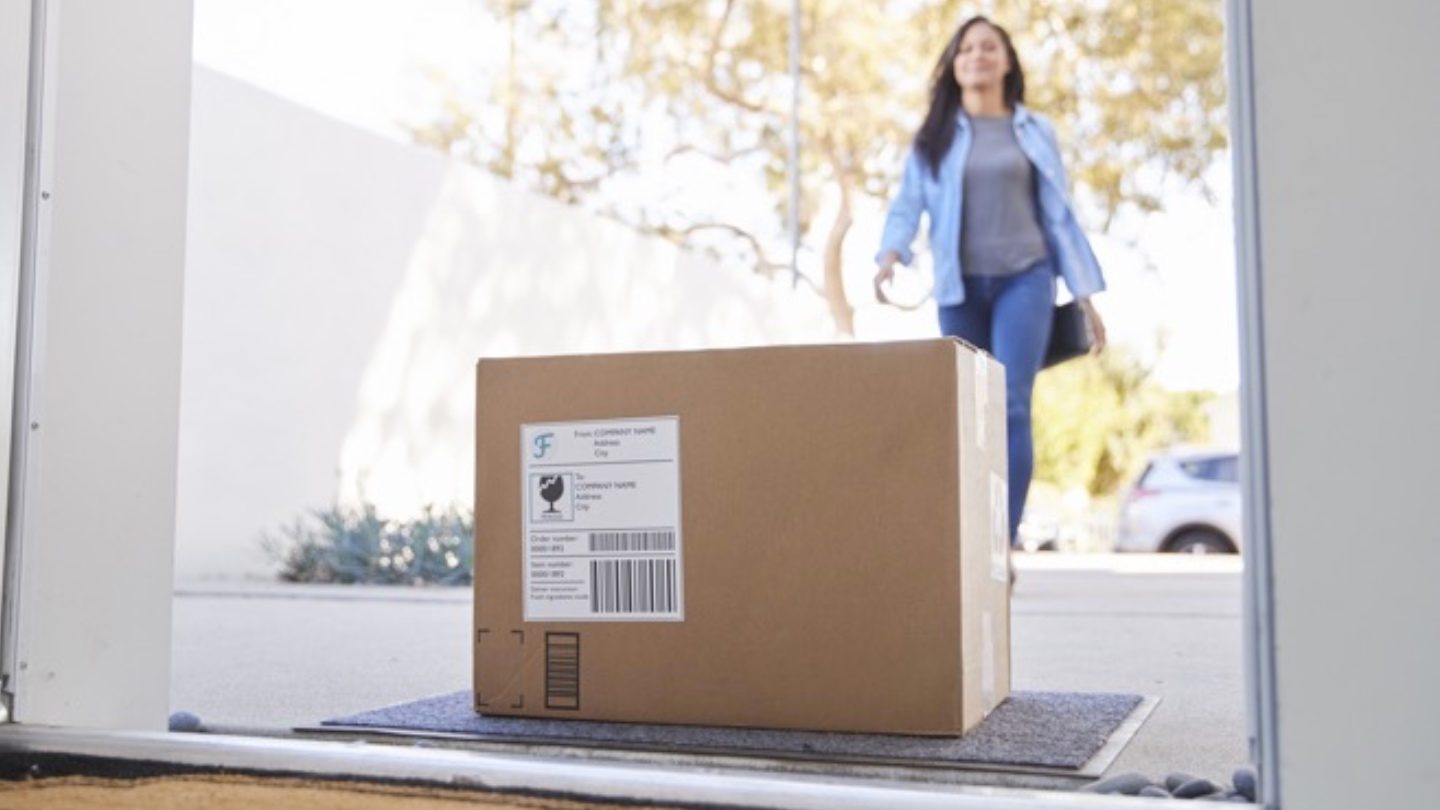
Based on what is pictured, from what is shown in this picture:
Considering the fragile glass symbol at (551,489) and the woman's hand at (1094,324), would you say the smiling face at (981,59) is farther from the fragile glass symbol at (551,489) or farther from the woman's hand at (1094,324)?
the fragile glass symbol at (551,489)

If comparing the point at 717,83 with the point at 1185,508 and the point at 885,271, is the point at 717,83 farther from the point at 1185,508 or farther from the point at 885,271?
the point at 885,271

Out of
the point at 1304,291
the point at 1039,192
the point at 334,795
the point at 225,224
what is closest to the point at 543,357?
the point at 334,795

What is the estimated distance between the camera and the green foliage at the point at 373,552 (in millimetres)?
6871

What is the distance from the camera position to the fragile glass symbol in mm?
2014

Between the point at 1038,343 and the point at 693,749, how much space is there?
186 centimetres

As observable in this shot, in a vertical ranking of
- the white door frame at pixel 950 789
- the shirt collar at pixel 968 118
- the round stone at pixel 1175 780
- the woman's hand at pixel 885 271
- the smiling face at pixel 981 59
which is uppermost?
the smiling face at pixel 981 59

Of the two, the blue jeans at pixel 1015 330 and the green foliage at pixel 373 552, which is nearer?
the blue jeans at pixel 1015 330

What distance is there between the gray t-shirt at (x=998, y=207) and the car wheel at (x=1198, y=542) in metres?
9.46

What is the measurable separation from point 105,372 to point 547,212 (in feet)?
26.9

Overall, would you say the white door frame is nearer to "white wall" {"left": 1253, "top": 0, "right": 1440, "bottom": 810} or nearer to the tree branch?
"white wall" {"left": 1253, "top": 0, "right": 1440, "bottom": 810}

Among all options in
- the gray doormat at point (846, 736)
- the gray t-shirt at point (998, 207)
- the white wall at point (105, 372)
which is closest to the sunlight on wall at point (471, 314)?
the gray t-shirt at point (998, 207)

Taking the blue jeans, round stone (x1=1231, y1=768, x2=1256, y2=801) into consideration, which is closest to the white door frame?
round stone (x1=1231, y1=768, x2=1256, y2=801)

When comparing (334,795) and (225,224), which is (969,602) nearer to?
(334,795)

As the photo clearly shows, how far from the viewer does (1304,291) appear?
3.72ft
